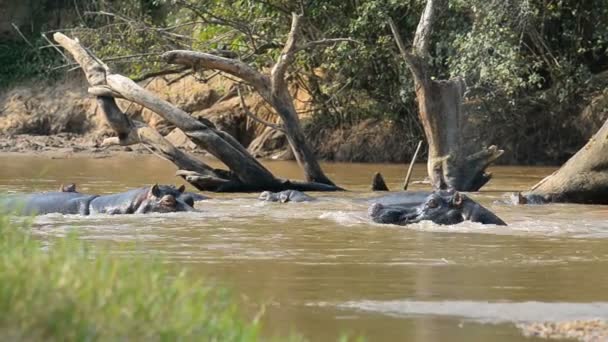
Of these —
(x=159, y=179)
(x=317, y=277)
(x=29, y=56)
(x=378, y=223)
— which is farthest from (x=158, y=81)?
(x=317, y=277)

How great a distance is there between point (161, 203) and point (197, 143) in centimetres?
310

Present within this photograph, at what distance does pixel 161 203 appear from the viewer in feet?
36.7

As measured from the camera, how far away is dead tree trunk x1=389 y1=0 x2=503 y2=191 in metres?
14.3

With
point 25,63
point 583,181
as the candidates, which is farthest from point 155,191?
point 25,63

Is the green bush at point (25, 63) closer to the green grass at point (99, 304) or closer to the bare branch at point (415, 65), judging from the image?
the bare branch at point (415, 65)

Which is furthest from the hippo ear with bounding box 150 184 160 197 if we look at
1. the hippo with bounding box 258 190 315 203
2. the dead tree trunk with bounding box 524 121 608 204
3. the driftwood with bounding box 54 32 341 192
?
the dead tree trunk with bounding box 524 121 608 204

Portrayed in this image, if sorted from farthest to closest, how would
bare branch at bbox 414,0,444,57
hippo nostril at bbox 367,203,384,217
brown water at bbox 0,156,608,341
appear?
bare branch at bbox 414,0,444,57 < hippo nostril at bbox 367,203,384,217 < brown water at bbox 0,156,608,341

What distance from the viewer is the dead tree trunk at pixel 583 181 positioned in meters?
12.9

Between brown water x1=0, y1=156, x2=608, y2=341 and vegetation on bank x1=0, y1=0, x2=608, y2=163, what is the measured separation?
4.67m

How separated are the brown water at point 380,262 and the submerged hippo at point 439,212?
14cm

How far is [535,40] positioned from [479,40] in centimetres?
155

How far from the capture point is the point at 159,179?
54.0 ft

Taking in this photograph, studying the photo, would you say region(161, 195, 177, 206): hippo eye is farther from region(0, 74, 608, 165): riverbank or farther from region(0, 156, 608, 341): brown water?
region(0, 74, 608, 165): riverbank

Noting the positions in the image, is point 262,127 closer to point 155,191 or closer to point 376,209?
point 155,191
